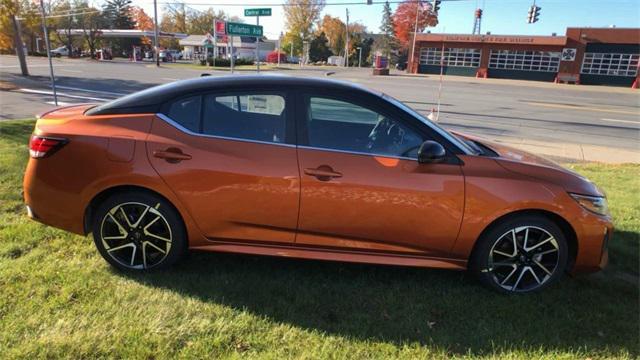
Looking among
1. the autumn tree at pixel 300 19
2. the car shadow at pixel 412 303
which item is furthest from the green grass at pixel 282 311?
Answer: the autumn tree at pixel 300 19

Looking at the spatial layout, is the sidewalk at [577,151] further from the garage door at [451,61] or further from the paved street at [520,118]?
the garage door at [451,61]

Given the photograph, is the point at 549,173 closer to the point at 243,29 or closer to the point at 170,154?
the point at 170,154

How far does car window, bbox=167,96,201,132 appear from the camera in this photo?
11.7ft

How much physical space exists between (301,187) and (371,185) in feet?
1.66

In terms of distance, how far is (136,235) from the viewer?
365 cm

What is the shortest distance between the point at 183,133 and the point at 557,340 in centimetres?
297

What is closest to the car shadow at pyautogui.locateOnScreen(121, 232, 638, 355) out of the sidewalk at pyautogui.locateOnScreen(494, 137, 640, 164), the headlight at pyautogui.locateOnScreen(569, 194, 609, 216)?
the headlight at pyautogui.locateOnScreen(569, 194, 609, 216)

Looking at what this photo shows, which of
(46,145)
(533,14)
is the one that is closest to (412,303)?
(46,145)

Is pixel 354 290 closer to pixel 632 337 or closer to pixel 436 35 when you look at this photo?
pixel 632 337

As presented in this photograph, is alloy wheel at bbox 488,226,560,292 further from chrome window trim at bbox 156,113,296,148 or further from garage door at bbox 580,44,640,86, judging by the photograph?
garage door at bbox 580,44,640,86

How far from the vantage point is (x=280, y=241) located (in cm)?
360

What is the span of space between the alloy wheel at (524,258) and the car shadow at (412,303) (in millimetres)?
124

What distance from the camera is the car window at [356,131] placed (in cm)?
352

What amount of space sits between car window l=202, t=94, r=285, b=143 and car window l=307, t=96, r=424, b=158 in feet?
0.81
